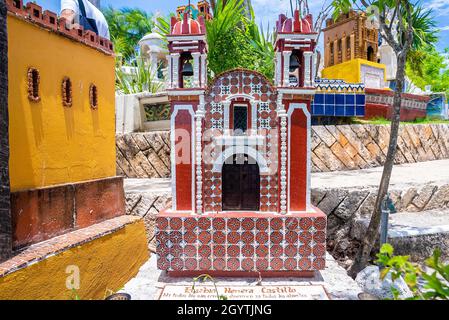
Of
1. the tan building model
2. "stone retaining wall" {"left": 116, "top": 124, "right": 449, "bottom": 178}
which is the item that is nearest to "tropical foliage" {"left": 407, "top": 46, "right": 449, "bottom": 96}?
the tan building model

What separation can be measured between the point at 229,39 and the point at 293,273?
988 cm

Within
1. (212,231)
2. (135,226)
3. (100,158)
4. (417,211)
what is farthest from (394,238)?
(100,158)

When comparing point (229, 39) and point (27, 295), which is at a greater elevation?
point (229, 39)

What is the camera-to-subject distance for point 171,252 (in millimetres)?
6238

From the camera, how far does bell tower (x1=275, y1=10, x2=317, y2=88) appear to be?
6434 mm

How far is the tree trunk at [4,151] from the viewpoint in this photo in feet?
16.3

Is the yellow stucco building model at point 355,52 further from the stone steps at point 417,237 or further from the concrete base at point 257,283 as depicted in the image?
the concrete base at point 257,283

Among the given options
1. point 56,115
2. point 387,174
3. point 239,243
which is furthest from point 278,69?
point 56,115

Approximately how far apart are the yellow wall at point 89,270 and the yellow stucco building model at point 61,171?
0.02 metres

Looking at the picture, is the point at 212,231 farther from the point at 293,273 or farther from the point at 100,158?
the point at 100,158

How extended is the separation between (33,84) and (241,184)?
473 cm

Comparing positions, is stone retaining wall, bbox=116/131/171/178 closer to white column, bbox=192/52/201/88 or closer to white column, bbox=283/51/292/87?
white column, bbox=192/52/201/88

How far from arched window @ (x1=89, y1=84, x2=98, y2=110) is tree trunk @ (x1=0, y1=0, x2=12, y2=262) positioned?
2421mm

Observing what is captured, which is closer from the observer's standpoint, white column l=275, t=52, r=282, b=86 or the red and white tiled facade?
the red and white tiled facade
